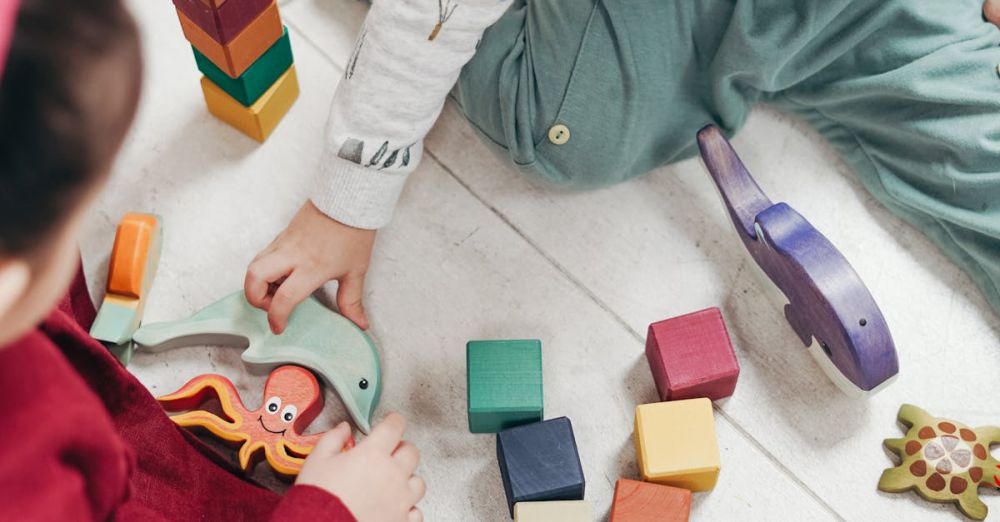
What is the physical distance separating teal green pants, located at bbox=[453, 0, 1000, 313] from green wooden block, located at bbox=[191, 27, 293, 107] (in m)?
0.18

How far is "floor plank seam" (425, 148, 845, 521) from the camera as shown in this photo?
85 cm

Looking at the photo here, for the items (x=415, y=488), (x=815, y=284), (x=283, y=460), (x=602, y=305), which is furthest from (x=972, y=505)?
(x=283, y=460)

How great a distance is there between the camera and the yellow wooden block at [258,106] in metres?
0.95

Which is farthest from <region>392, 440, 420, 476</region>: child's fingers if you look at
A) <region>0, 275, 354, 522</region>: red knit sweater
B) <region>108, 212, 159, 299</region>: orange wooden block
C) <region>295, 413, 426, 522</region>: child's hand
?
<region>108, 212, 159, 299</region>: orange wooden block

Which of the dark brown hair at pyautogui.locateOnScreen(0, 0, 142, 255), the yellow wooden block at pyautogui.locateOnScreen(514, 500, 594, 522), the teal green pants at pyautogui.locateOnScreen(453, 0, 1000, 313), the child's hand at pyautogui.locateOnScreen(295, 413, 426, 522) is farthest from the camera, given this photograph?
the teal green pants at pyautogui.locateOnScreen(453, 0, 1000, 313)

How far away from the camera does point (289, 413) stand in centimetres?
82

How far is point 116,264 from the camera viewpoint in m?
0.85

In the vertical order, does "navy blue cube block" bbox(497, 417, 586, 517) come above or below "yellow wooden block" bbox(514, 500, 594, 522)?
above

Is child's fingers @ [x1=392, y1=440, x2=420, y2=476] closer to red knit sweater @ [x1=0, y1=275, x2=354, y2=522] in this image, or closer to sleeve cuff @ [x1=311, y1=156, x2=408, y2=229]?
red knit sweater @ [x1=0, y1=275, x2=354, y2=522]

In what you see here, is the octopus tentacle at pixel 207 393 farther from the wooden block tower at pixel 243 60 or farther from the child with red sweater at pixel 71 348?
the wooden block tower at pixel 243 60

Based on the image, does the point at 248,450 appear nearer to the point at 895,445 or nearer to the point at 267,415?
the point at 267,415

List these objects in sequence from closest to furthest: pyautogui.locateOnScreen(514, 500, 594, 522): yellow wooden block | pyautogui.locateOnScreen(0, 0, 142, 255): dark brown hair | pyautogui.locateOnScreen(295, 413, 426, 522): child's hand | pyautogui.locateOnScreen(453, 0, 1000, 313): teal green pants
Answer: pyautogui.locateOnScreen(0, 0, 142, 255): dark brown hair → pyautogui.locateOnScreen(295, 413, 426, 522): child's hand → pyautogui.locateOnScreen(514, 500, 594, 522): yellow wooden block → pyautogui.locateOnScreen(453, 0, 1000, 313): teal green pants

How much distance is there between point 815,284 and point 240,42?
1.87 ft

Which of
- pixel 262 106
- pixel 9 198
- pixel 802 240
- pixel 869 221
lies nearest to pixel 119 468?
pixel 9 198
